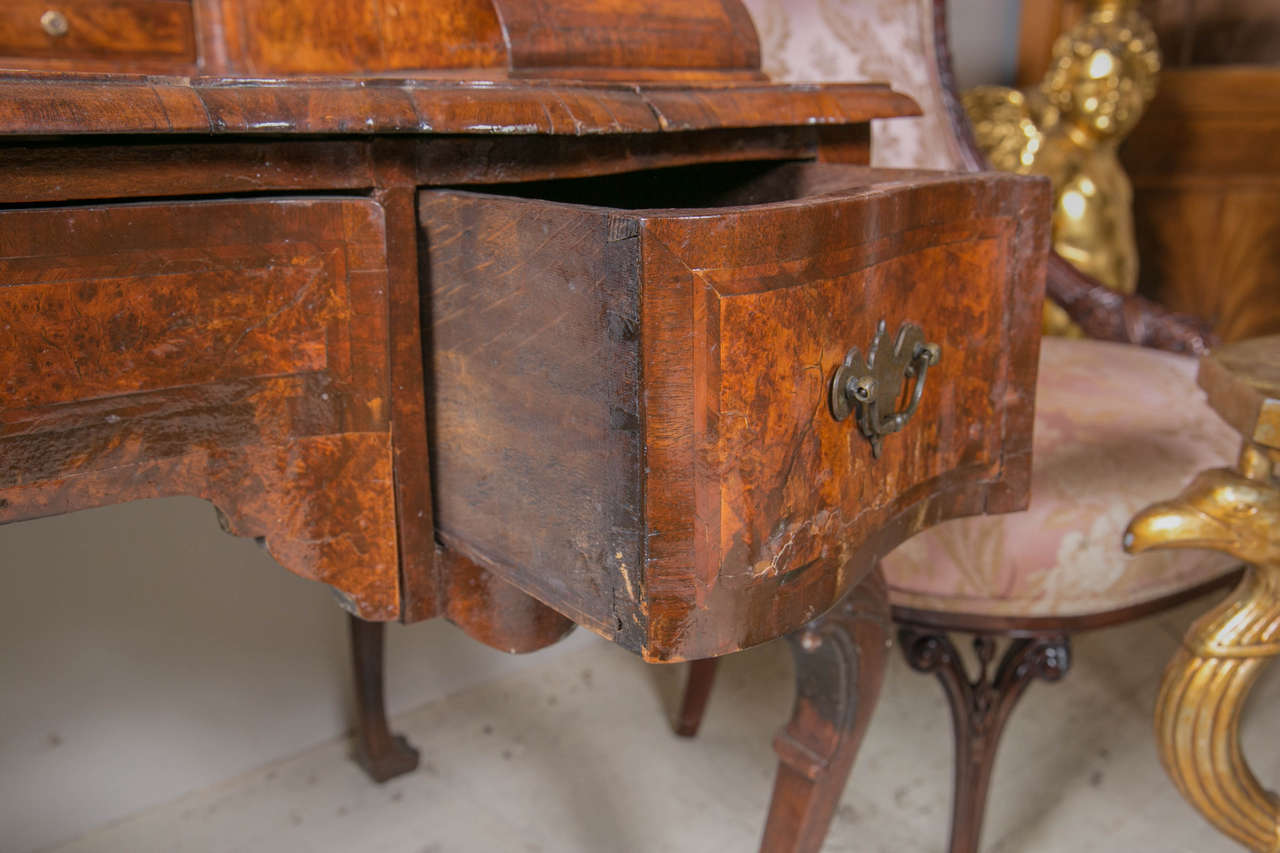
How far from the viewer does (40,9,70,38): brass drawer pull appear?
62 centimetres

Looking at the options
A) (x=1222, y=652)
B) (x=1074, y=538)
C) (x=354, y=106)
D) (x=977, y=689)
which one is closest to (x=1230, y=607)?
(x=1222, y=652)

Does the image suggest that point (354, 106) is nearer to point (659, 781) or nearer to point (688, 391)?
point (688, 391)

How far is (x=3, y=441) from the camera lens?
0.42 meters

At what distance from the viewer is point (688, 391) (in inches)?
15.8

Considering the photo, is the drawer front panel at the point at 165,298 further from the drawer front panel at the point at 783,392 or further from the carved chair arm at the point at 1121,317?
the carved chair arm at the point at 1121,317

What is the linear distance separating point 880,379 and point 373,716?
0.86 meters

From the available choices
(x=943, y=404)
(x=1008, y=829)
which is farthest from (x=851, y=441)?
(x=1008, y=829)

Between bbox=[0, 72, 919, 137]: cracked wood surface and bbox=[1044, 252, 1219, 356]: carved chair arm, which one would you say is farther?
bbox=[1044, 252, 1219, 356]: carved chair arm

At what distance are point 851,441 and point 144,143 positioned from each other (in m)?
0.31

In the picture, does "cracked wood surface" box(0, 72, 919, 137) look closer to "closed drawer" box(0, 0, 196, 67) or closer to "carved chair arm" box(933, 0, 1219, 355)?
"closed drawer" box(0, 0, 196, 67)

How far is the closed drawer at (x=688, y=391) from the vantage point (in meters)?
0.40

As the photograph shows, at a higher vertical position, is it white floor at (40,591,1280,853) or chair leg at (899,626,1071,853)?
chair leg at (899,626,1071,853)

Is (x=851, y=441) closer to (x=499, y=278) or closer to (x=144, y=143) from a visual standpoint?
(x=499, y=278)

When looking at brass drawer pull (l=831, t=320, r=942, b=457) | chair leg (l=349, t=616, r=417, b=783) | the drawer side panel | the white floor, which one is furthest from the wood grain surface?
the drawer side panel
